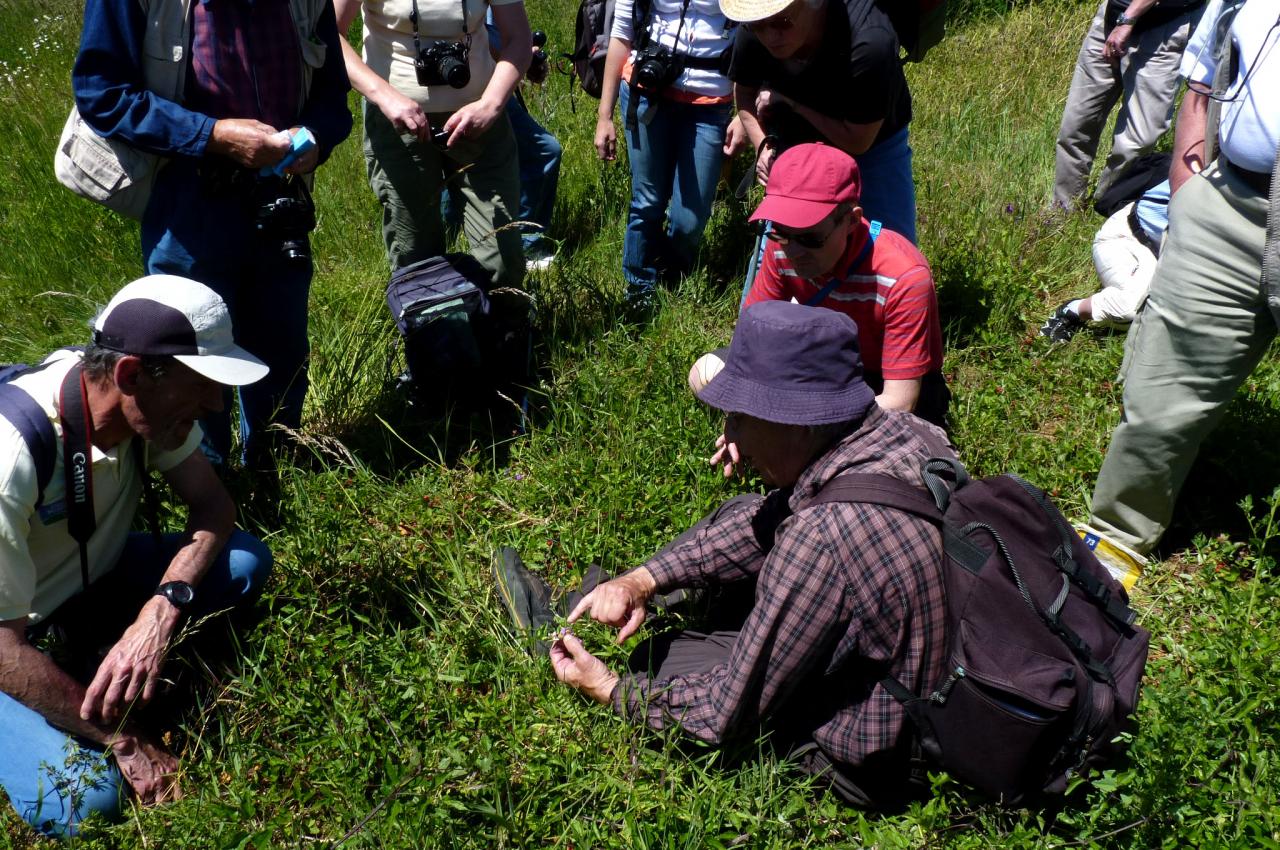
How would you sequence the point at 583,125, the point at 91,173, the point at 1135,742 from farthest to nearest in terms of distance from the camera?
the point at 583,125
the point at 91,173
the point at 1135,742

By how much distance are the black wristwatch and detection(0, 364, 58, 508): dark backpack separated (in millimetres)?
406

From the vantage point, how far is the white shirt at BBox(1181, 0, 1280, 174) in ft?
8.39

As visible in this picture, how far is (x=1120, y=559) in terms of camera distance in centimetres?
332

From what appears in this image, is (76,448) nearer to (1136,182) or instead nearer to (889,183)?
(889,183)

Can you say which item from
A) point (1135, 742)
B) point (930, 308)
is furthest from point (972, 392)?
point (1135, 742)

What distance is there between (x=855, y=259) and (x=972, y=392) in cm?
117

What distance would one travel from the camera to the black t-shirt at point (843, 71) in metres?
3.40

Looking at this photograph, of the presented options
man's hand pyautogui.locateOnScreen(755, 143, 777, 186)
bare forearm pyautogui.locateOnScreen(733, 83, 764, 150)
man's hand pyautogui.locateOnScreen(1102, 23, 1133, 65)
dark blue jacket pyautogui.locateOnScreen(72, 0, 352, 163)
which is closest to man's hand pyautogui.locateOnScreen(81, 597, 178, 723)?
dark blue jacket pyautogui.locateOnScreen(72, 0, 352, 163)

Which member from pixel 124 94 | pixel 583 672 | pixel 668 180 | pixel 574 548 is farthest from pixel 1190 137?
pixel 124 94

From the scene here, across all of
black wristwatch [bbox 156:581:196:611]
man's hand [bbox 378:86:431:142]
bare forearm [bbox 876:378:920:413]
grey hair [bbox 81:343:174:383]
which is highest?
man's hand [bbox 378:86:431:142]

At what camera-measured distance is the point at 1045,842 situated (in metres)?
2.26

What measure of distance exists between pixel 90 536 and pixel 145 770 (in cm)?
62

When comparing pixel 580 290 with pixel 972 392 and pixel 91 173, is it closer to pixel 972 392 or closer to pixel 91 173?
pixel 972 392

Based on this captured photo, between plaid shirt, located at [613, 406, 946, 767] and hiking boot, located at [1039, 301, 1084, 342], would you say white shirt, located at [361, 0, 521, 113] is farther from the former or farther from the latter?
hiking boot, located at [1039, 301, 1084, 342]
